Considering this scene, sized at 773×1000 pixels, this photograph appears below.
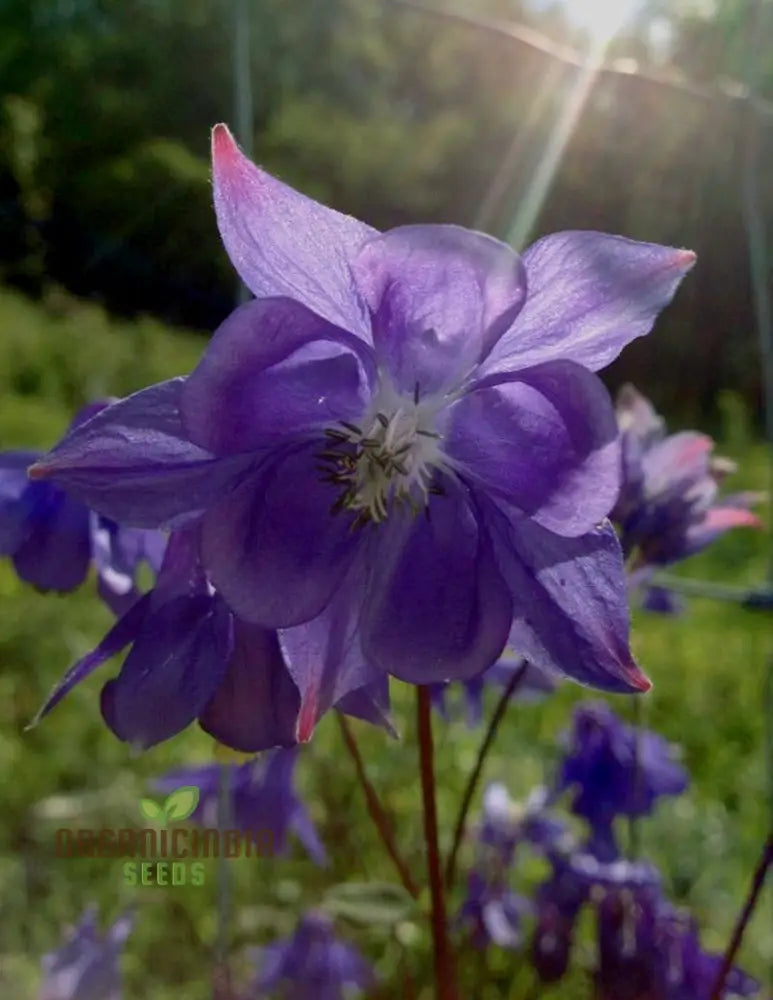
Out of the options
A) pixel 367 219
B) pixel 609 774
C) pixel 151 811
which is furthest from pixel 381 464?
pixel 367 219

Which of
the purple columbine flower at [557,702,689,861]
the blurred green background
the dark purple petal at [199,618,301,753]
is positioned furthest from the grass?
the dark purple petal at [199,618,301,753]

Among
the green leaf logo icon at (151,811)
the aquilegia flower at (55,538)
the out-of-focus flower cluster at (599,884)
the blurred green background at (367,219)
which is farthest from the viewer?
the blurred green background at (367,219)

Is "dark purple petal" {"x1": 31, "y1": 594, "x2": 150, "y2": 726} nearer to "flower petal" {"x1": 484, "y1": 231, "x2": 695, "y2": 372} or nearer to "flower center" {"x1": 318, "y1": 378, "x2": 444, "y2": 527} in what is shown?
"flower center" {"x1": 318, "y1": 378, "x2": 444, "y2": 527}

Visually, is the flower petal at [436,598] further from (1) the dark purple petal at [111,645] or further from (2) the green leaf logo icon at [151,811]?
(2) the green leaf logo icon at [151,811]

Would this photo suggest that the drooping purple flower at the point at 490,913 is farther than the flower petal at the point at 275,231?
Yes

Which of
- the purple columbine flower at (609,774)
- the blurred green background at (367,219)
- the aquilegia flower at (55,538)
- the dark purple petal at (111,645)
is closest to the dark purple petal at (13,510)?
the aquilegia flower at (55,538)

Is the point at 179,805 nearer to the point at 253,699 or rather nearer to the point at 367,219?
→ the point at 253,699
